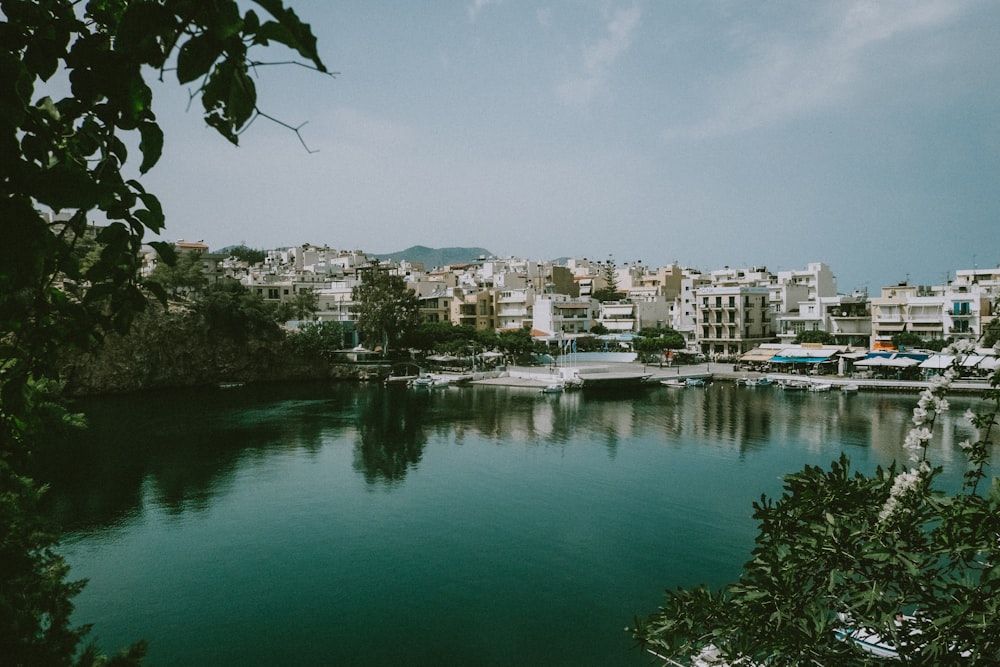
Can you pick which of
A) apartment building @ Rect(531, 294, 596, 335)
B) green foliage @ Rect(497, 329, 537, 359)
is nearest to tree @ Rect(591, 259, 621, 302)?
apartment building @ Rect(531, 294, 596, 335)

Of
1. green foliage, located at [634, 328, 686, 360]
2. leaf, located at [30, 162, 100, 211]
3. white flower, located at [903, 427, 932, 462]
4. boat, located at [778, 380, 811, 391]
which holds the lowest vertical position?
boat, located at [778, 380, 811, 391]

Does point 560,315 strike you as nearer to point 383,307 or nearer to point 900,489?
point 383,307

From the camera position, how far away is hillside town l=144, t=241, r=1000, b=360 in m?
32.2

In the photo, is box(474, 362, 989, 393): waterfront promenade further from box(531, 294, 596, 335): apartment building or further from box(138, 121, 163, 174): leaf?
box(138, 121, 163, 174): leaf

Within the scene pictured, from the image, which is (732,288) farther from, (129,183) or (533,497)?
(129,183)

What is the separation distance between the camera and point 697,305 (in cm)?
4019

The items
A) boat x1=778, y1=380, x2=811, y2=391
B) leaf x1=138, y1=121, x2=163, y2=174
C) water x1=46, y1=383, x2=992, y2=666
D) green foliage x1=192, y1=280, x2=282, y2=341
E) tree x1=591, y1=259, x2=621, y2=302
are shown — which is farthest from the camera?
tree x1=591, y1=259, x2=621, y2=302

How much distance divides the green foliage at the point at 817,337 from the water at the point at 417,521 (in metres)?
11.0

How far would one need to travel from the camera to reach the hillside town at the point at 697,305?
32.2 m

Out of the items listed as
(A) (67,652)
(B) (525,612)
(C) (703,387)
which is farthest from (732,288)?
(A) (67,652)

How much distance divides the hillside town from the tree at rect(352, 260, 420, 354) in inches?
123

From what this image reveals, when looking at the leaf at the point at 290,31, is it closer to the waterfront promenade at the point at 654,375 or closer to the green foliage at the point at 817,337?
the waterfront promenade at the point at 654,375

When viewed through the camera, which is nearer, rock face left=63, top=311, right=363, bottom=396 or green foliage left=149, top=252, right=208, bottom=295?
rock face left=63, top=311, right=363, bottom=396

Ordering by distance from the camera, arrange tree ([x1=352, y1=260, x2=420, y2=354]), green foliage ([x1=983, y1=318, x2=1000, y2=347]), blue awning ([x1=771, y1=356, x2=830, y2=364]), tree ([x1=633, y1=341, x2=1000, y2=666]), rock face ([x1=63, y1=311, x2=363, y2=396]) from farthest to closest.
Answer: tree ([x1=352, y1=260, x2=420, y2=354]) → blue awning ([x1=771, y1=356, x2=830, y2=364]) → rock face ([x1=63, y1=311, x2=363, y2=396]) → green foliage ([x1=983, y1=318, x2=1000, y2=347]) → tree ([x1=633, y1=341, x2=1000, y2=666])
